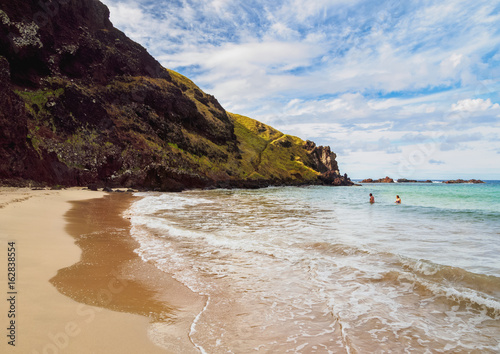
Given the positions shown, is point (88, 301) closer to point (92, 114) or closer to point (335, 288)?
point (335, 288)

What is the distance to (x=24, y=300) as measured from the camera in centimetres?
539

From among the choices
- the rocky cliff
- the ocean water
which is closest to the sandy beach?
the ocean water

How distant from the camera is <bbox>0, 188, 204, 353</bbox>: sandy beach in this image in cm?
436

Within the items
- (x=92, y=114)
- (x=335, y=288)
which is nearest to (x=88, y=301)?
(x=335, y=288)

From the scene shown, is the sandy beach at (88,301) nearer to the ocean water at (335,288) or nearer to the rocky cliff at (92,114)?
the ocean water at (335,288)

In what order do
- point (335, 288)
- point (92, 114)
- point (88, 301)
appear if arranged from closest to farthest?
point (88, 301), point (335, 288), point (92, 114)

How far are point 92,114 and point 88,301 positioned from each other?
68402mm

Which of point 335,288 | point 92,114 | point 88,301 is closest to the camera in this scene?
point 88,301

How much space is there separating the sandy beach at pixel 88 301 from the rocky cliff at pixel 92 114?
38.2 metres

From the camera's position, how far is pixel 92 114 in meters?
63.6

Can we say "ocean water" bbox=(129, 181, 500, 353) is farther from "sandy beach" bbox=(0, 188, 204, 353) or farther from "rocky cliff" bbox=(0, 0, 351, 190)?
"rocky cliff" bbox=(0, 0, 351, 190)

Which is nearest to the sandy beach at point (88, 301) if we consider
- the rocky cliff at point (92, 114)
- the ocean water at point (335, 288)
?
the ocean water at point (335, 288)

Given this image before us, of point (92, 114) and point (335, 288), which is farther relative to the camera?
point (92, 114)

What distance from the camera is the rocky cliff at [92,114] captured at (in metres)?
46.8
